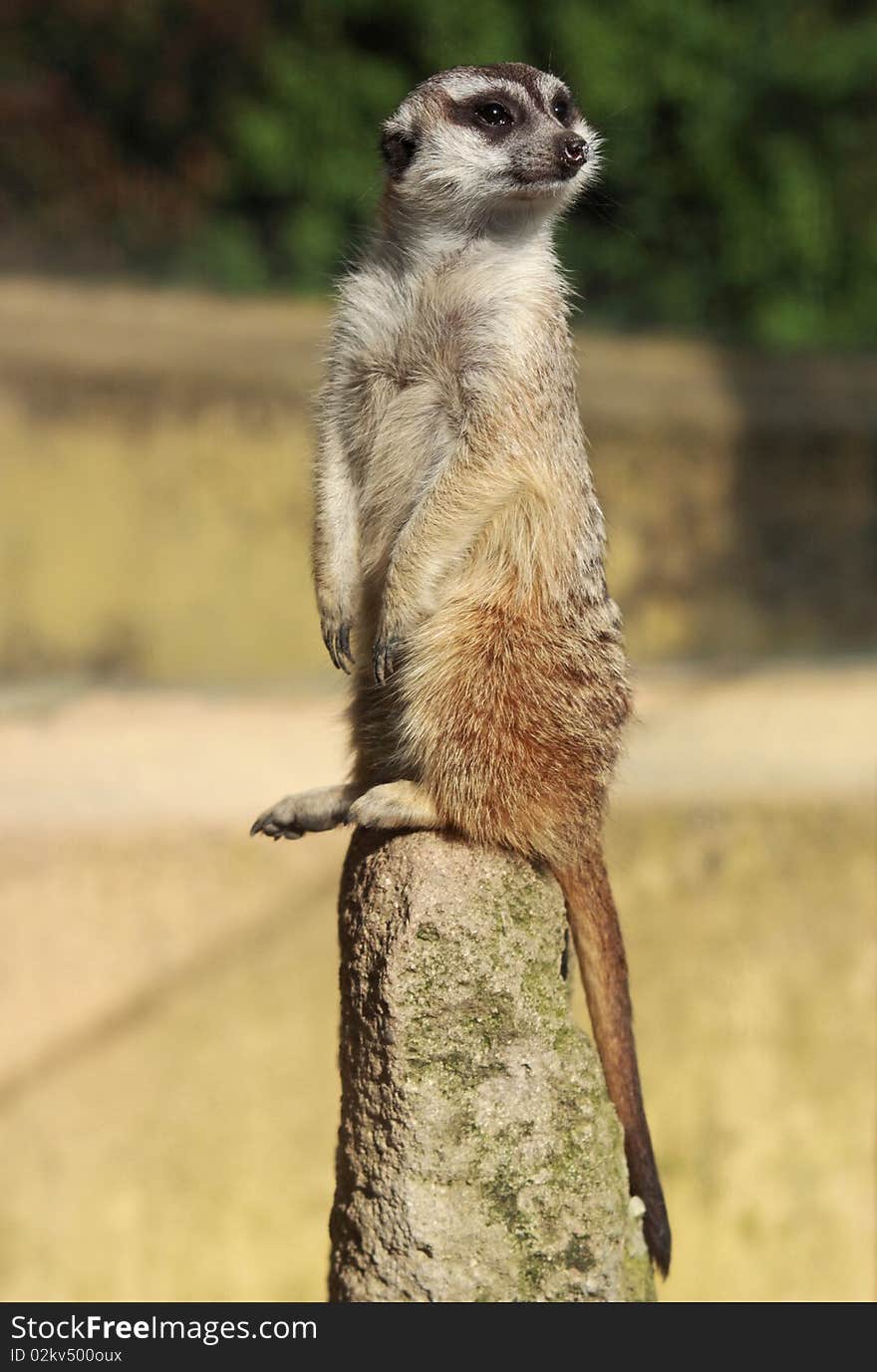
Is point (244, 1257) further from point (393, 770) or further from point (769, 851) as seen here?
point (393, 770)

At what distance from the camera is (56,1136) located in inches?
209

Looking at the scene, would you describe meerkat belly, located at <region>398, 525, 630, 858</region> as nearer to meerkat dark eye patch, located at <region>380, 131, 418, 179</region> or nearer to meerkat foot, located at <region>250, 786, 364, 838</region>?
meerkat foot, located at <region>250, 786, 364, 838</region>

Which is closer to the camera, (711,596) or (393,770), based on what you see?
(393,770)

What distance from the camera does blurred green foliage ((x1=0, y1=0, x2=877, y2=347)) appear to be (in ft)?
32.2

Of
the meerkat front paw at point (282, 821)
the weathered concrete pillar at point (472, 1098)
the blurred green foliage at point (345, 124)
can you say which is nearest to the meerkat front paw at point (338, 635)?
the meerkat front paw at point (282, 821)

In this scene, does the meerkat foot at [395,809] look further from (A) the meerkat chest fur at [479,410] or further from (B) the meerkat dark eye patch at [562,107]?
(B) the meerkat dark eye patch at [562,107]

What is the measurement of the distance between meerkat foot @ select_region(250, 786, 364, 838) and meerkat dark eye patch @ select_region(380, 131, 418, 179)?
3.66 feet

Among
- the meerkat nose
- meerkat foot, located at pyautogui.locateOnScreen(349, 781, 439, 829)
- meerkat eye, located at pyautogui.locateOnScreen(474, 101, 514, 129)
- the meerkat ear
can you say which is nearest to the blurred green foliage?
the meerkat ear

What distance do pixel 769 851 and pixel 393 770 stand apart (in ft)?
10.9

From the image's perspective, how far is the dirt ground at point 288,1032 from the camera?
196 inches

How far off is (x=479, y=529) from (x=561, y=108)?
0.81 m

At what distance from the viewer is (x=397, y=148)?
2.92 m
